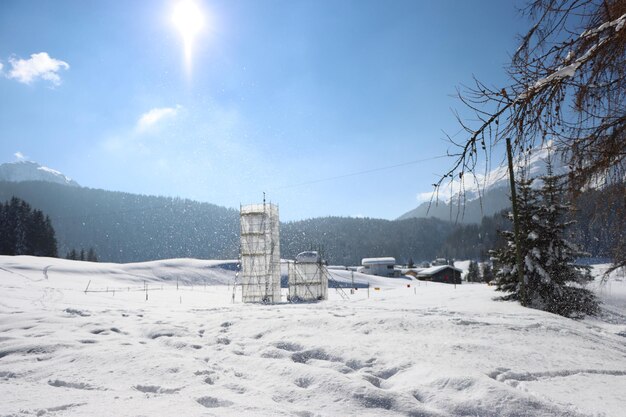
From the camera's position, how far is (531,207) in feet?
71.9

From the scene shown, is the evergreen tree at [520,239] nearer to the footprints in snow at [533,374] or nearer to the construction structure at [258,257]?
the construction structure at [258,257]

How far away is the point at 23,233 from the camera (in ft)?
235

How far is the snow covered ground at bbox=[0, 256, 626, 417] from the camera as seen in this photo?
144 inches

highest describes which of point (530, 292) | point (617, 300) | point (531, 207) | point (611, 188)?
point (531, 207)

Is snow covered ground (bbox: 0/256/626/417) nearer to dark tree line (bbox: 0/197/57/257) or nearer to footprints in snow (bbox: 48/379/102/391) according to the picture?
footprints in snow (bbox: 48/379/102/391)

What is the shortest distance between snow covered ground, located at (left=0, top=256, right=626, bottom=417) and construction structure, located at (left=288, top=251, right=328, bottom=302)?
84.8 ft

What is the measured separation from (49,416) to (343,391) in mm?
2763

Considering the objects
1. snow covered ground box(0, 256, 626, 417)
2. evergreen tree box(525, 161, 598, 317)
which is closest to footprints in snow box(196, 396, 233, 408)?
snow covered ground box(0, 256, 626, 417)

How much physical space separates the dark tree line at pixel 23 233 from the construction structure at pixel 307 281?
211 feet

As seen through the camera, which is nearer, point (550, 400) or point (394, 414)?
point (394, 414)

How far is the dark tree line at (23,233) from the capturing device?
7006cm

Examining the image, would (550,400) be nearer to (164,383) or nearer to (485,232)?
(164,383)

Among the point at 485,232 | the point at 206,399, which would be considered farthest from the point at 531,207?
the point at 485,232

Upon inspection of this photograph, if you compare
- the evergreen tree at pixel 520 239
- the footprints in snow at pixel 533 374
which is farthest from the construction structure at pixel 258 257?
the footprints in snow at pixel 533 374
